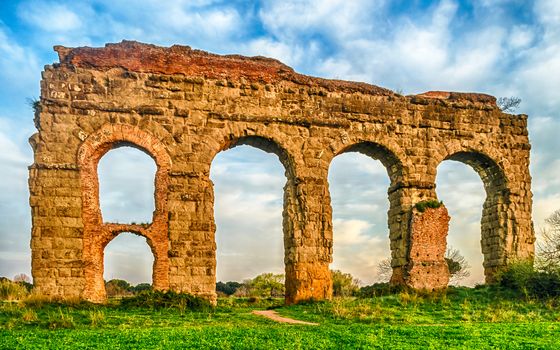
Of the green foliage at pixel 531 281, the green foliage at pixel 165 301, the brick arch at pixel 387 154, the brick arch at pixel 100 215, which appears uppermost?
the brick arch at pixel 387 154

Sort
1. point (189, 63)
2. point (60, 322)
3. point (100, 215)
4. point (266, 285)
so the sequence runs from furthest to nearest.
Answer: point (266, 285) → point (189, 63) → point (100, 215) → point (60, 322)

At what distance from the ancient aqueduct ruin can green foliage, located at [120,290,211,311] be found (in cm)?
88

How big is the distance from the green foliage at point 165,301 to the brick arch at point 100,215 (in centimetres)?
88

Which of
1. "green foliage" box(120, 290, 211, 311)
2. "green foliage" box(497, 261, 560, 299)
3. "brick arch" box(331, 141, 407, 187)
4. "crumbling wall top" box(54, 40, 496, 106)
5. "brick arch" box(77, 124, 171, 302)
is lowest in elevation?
"green foliage" box(120, 290, 211, 311)

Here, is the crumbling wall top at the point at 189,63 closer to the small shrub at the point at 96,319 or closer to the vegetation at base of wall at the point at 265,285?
the small shrub at the point at 96,319

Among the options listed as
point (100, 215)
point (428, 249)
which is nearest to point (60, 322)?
point (100, 215)

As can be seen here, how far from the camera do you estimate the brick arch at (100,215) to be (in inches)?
554

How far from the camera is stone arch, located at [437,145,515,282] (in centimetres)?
1723

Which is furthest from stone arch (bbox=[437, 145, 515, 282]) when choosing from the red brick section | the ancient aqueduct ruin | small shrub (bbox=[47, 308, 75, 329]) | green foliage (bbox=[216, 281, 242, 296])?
green foliage (bbox=[216, 281, 242, 296])

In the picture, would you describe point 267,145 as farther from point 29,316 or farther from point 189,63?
point 29,316

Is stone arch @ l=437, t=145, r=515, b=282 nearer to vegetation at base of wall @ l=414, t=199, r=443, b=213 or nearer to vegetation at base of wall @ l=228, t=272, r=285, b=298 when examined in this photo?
vegetation at base of wall @ l=414, t=199, r=443, b=213

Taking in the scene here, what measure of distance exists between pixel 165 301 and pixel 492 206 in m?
10.9

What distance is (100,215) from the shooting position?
1443cm

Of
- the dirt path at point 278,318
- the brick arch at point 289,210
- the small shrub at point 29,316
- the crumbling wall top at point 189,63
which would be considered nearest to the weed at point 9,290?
the small shrub at point 29,316
